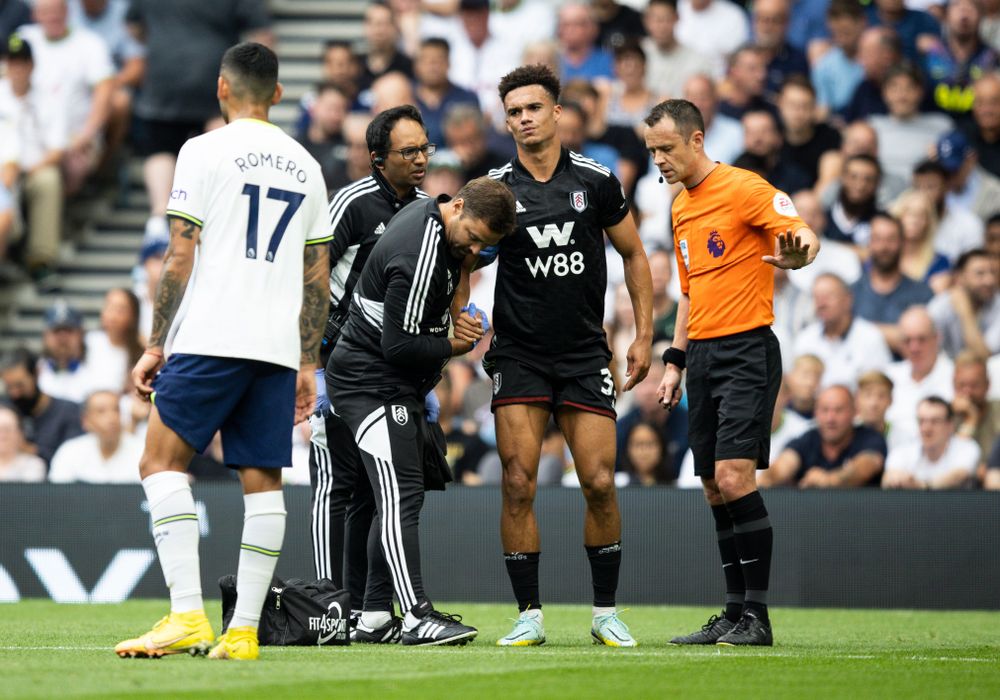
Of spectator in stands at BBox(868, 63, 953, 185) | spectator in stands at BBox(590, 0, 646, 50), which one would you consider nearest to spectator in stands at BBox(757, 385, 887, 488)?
spectator in stands at BBox(868, 63, 953, 185)

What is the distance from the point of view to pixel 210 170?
646 centimetres

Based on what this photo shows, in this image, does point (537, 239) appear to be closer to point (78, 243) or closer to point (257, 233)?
point (257, 233)

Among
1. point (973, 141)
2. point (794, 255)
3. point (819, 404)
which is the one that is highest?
point (973, 141)

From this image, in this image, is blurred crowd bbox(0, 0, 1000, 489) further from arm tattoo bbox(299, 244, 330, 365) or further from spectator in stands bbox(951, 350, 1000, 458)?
arm tattoo bbox(299, 244, 330, 365)

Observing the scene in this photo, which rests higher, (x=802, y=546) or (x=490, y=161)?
(x=490, y=161)

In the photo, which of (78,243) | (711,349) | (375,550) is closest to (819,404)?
(711,349)

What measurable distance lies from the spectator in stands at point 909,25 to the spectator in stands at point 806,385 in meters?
3.94

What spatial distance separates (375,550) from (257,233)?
6.54 feet

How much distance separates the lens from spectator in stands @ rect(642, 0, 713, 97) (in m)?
15.1

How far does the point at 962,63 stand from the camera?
563 inches

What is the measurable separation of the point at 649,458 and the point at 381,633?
4545mm

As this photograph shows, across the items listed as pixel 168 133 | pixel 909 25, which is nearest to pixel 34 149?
pixel 168 133

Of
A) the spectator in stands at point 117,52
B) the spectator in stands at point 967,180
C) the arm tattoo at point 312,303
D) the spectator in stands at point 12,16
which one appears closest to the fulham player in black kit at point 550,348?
the arm tattoo at point 312,303

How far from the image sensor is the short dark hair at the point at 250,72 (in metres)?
6.65
